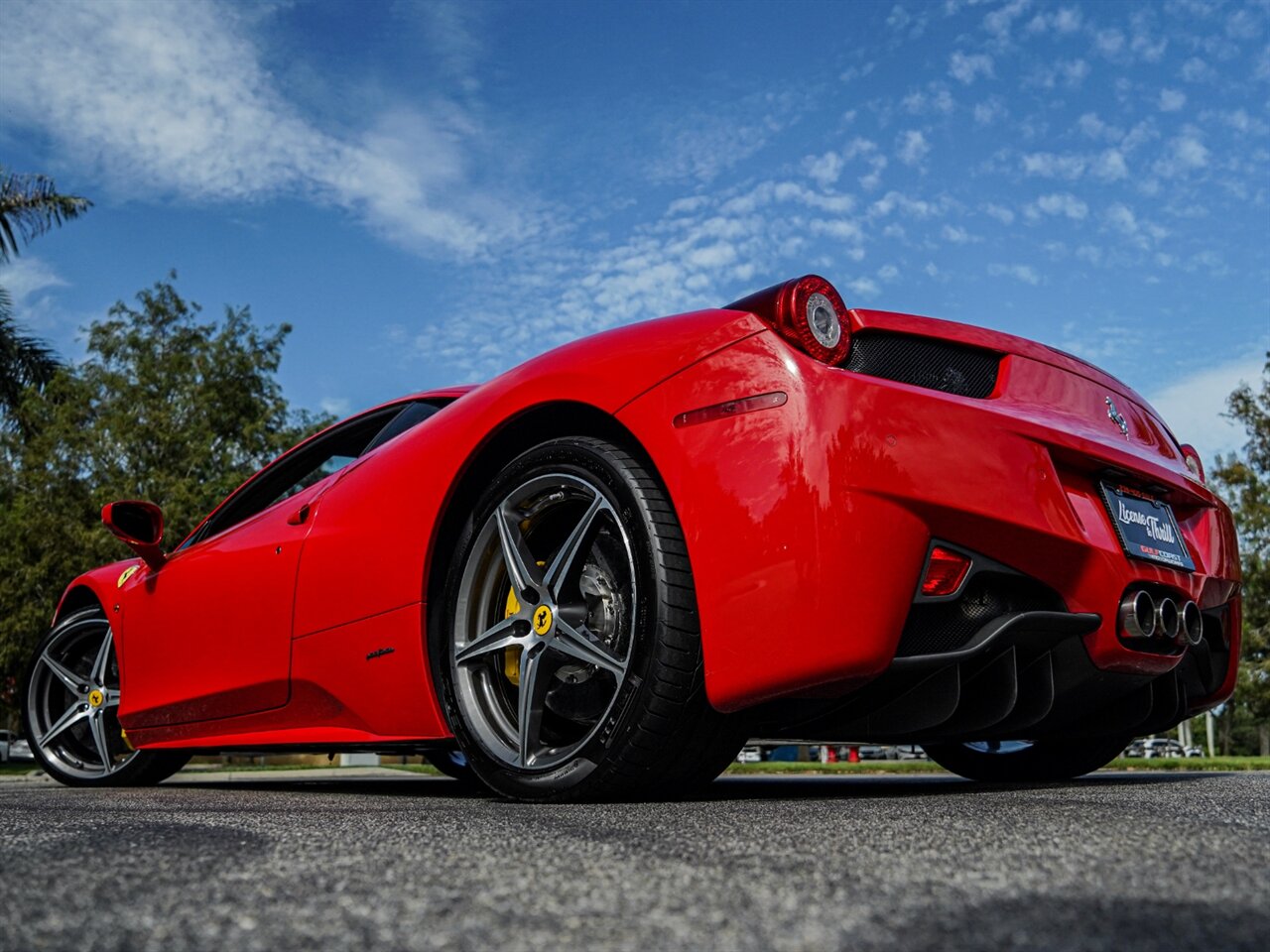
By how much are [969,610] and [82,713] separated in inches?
170

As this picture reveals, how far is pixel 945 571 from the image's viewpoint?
246 centimetres

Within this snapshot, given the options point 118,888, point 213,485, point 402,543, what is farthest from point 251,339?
point 118,888

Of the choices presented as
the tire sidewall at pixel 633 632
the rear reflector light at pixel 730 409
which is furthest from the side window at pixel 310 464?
the rear reflector light at pixel 730 409

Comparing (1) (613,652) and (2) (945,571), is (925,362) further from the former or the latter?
(1) (613,652)

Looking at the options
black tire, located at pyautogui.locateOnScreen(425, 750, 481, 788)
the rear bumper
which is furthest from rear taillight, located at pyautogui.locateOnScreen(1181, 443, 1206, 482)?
black tire, located at pyautogui.locateOnScreen(425, 750, 481, 788)

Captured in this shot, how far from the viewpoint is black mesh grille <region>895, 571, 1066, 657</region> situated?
2457 mm

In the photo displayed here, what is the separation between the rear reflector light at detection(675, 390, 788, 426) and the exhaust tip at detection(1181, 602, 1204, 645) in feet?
3.97

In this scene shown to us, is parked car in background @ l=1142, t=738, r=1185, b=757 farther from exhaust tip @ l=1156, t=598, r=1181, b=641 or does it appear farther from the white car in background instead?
exhaust tip @ l=1156, t=598, r=1181, b=641

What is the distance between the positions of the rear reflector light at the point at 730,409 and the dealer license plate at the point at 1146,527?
906mm

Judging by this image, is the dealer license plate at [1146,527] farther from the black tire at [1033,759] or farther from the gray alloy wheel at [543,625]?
the gray alloy wheel at [543,625]

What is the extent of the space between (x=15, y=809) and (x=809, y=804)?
6.25ft

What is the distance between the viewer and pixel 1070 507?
2615 millimetres

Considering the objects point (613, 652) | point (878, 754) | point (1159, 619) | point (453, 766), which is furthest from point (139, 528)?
point (878, 754)

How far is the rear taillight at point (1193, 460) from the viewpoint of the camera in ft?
11.4
